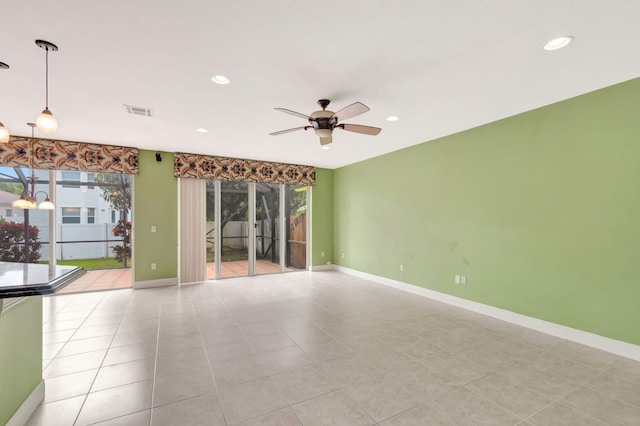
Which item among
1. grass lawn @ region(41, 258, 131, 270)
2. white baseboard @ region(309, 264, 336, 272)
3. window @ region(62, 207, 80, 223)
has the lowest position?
white baseboard @ region(309, 264, 336, 272)

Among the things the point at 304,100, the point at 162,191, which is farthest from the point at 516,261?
the point at 162,191

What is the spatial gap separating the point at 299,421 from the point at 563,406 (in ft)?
6.37

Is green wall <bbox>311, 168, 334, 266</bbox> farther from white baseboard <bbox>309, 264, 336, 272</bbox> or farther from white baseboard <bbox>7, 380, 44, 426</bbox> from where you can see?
white baseboard <bbox>7, 380, 44, 426</bbox>

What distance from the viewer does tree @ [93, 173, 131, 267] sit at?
623 cm

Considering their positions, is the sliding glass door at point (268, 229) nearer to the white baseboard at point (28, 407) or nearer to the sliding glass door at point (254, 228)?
the sliding glass door at point (254, 228)

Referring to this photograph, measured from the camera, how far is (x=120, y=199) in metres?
6.77

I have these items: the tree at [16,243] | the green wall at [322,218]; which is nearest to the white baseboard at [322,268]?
the green wall at [322,218]

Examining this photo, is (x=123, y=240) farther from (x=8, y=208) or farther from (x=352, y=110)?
(x=352, y=110)

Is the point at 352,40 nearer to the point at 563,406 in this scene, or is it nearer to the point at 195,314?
the point at 563,406

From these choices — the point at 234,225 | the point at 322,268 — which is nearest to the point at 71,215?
the point at 234,225

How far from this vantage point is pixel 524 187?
11.8 feet

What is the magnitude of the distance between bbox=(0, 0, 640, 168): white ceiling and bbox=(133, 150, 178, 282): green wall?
1677 mm

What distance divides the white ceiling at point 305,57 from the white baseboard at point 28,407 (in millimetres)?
2614

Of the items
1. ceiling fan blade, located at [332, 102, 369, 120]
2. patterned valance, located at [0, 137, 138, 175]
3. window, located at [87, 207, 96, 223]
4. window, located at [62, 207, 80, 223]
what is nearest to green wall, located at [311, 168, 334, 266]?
patterned valance, located at [0, 137, 138, 175]
